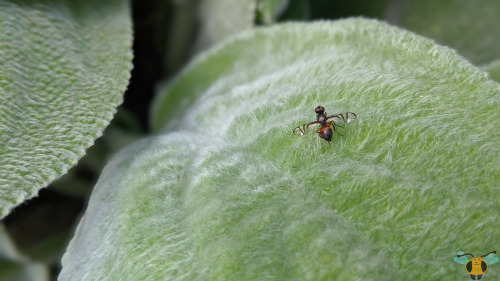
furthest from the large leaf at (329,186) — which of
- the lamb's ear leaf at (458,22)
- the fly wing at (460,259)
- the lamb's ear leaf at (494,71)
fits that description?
the lamb's ear leaf at (458,22)

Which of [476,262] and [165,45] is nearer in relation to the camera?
[476,262]

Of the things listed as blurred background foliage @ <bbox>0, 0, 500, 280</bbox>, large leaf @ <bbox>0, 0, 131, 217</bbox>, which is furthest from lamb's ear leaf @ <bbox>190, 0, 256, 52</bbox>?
large leaf @ <bbox>0, 0, 131, 217</bbox>

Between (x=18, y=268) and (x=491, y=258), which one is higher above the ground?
(x=18, y=268)

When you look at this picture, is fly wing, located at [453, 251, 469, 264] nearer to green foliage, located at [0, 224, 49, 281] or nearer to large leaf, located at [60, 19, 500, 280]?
large leaf, located at [60, 19, 500, 280]

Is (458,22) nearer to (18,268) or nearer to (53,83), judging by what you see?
(53,83)

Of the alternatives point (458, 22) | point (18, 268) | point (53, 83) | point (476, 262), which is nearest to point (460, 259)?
point (476, 262)

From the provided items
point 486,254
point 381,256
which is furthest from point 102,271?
point 486,254
